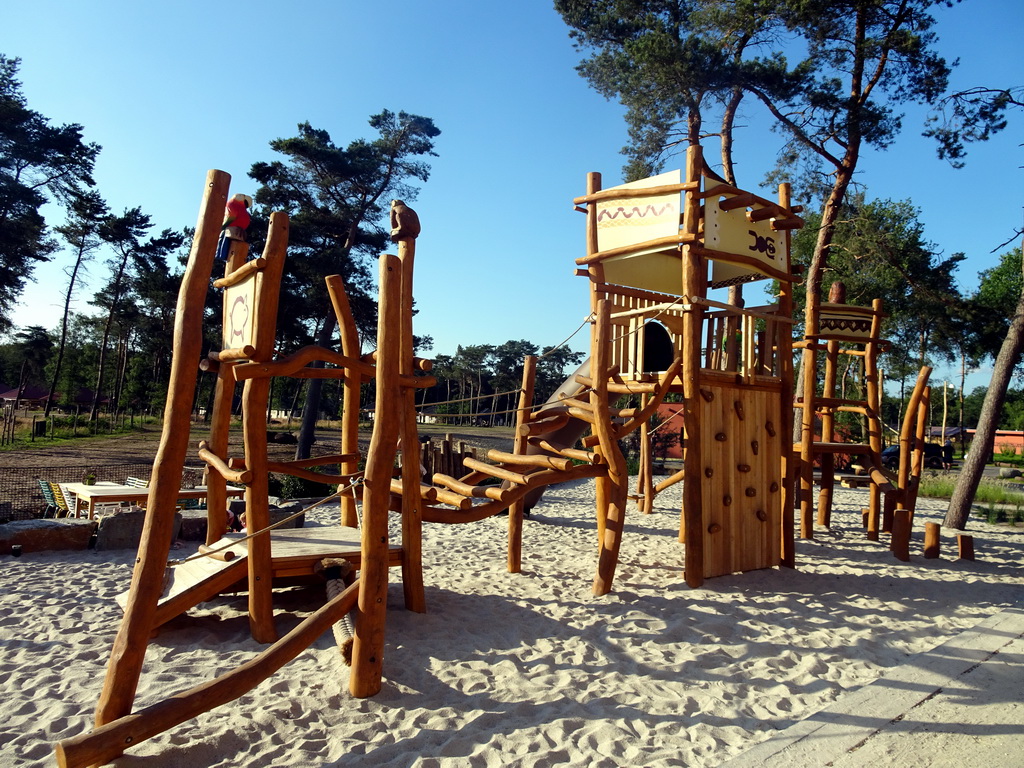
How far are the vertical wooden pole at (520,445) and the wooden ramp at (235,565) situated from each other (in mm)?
1587

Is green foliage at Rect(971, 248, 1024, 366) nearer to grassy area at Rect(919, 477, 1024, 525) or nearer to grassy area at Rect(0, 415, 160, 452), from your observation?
grassy area at Rect(919, 477, 1024, 525)

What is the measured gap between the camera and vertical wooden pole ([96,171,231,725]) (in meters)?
3.05

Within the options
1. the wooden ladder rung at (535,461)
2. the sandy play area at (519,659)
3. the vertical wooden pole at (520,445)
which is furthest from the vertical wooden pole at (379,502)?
the vertical wooden pole at (520,445)

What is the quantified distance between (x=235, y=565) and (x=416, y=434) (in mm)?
1559

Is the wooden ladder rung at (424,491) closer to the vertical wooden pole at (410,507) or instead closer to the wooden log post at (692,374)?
the vertical wooden pole at (410,507)

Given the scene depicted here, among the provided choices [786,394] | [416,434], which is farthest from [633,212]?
[416,434]

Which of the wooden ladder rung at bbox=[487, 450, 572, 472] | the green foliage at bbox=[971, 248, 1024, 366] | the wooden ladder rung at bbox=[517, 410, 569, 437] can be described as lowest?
the wooden ladder rung at bbox=[487, 450, 572, 472]

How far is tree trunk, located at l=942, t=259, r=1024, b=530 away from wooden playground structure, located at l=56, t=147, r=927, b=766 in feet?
7.67

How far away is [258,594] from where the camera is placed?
436 cm

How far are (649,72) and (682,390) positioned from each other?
305 inches

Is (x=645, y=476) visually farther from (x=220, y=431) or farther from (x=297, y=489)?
(x=220, y=431)

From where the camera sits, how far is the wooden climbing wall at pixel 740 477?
6.33m

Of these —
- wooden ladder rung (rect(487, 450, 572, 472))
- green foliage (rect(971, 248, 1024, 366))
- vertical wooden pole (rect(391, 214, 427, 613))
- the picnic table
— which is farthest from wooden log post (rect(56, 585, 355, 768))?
green foliage (rect(971, 248, 1024, 366))

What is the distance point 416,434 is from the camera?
5184 millimetres
